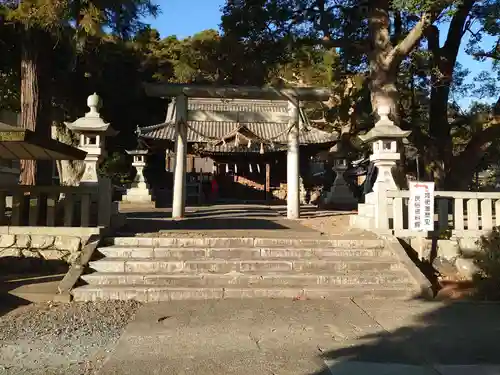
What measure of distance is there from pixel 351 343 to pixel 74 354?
114 inches

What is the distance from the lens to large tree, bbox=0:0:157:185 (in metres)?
10.8

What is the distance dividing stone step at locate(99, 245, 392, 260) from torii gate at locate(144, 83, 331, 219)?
4.52 meters

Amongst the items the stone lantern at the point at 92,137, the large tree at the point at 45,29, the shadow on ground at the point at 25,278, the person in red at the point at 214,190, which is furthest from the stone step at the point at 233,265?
the person in red at the point at 214,190

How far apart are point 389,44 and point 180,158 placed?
6060 mm

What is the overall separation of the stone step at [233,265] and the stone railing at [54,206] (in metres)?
1.39

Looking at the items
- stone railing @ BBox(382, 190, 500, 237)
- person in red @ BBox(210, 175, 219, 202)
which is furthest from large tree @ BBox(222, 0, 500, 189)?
person in red @ BBox(210, 175, 219, 202)

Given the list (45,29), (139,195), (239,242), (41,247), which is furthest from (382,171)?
(139,195)

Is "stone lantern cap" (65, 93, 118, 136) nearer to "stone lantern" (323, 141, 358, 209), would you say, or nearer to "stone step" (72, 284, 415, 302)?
"stone step" (72, 284, 415, 302)

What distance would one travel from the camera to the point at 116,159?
27.5 metres

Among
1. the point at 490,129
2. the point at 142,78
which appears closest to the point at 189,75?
the point at 142,78

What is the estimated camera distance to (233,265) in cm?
768

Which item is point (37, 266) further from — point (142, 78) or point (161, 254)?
point (142, 78)

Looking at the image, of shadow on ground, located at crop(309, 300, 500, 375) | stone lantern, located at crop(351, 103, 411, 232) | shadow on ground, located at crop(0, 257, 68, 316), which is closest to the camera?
shadow on ground, located at crop(309, 300, 500, 375)

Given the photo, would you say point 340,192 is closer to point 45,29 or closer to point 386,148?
point 386,148
